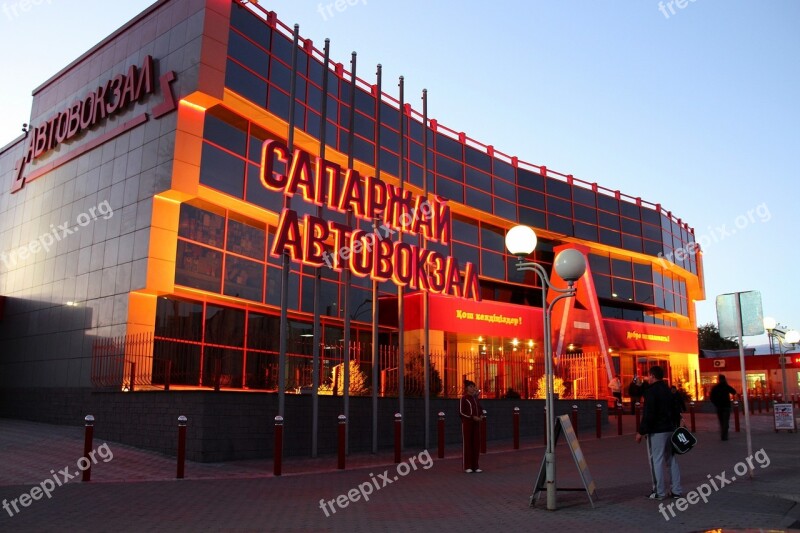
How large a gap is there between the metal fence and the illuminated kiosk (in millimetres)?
63

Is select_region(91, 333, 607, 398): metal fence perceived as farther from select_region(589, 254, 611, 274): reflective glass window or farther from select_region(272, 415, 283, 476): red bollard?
select_region(589, 254, 611, 274): reflective glass window

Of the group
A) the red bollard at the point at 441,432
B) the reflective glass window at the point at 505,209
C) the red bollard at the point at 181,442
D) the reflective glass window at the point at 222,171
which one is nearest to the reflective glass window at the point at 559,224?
the reflective glass window at the point at 505,209

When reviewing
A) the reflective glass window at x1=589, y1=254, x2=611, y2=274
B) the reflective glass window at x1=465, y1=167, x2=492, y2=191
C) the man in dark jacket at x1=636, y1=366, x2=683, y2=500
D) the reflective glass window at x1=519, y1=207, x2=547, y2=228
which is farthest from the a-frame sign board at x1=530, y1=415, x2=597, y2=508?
the reflective glass window at x1=589, y1=254, x2=611, y2=274

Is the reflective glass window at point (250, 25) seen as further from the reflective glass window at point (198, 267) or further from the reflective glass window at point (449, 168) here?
the reflective glass window at point (449, 168)

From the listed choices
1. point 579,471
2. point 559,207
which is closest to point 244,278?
point 579,471

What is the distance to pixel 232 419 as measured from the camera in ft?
43.9

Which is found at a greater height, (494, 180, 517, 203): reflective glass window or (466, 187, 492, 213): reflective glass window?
(494, 180, 517, 203): reflective glass window

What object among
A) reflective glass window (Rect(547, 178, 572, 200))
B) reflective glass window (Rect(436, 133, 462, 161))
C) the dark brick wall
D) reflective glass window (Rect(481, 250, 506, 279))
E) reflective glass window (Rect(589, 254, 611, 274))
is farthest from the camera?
reflective glass window (Rect(589, 254, 611, 274))

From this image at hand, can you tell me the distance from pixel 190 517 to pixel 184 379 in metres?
10.8

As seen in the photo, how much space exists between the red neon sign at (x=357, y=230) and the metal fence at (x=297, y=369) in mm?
2253

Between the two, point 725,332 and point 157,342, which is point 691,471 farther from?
point 157,342

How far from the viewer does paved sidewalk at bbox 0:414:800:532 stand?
730cm

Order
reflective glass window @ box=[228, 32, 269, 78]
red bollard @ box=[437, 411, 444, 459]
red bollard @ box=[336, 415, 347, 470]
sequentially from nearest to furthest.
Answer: red bollard @ box=[336, 415, 347, 470] < red bollard @ box=[437, 411, 444, 459] < reflective glass window @ box=[228, 32, 269, 78]

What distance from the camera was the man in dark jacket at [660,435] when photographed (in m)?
8.66
